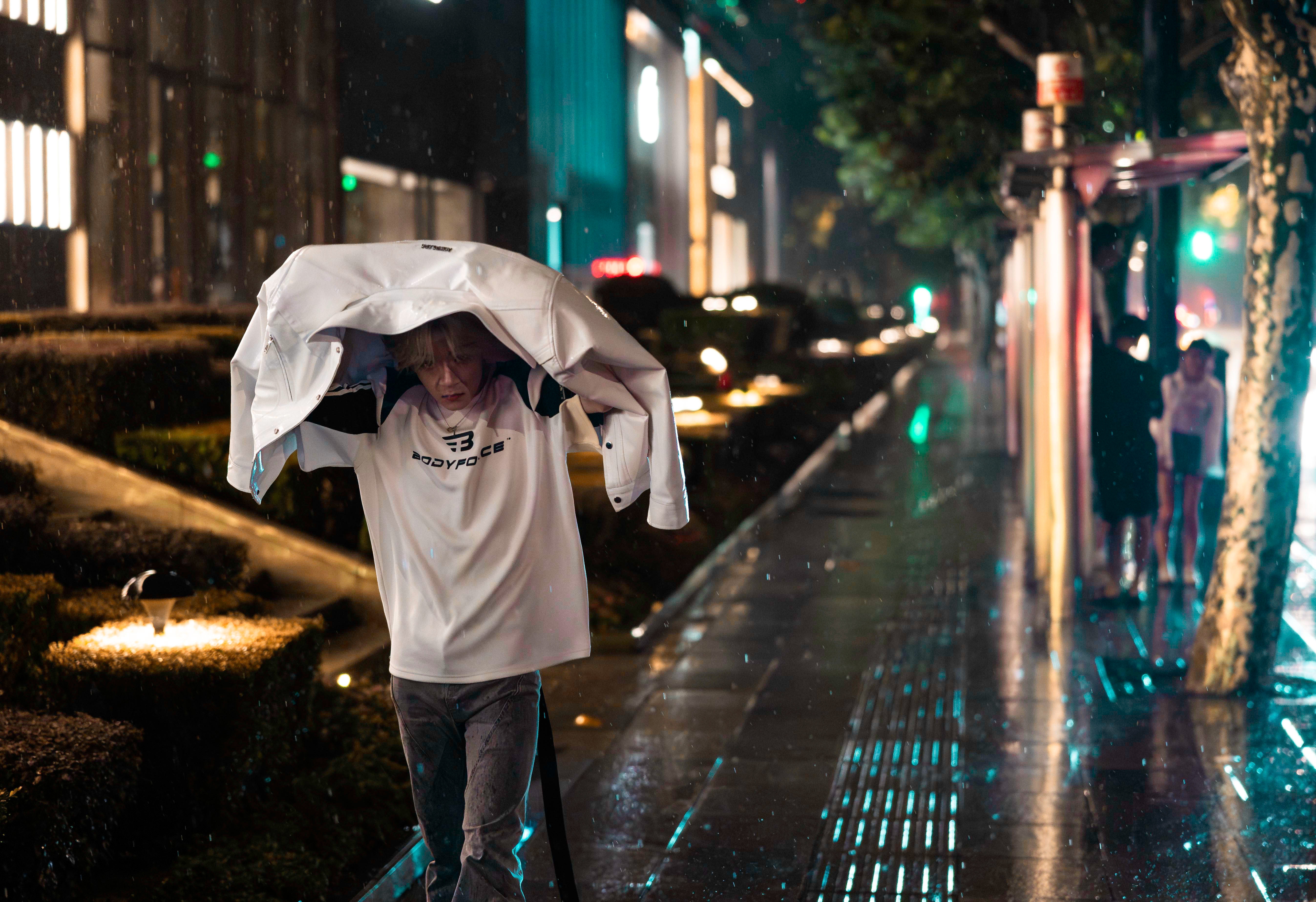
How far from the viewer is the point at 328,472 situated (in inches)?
328

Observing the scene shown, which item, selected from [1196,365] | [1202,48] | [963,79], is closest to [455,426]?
[1196,365]

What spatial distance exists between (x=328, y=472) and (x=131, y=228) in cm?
176

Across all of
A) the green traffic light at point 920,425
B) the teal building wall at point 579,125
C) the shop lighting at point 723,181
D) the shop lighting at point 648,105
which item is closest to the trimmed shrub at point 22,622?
the green traffic light at point 920,425

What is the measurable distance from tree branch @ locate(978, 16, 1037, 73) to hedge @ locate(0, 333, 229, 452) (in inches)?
428

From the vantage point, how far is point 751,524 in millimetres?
14047

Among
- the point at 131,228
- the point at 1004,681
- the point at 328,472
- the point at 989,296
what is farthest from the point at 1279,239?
the point at 989,296

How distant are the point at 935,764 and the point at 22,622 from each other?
12.4 feet

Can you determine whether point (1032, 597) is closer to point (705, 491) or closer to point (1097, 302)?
point (1097, 302)

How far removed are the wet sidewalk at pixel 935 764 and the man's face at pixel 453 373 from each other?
7.28 feet

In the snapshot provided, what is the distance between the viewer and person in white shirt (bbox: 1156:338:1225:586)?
916cm

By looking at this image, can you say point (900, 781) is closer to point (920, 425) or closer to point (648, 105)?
point (920, 425)

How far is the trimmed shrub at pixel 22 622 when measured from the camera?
16.9 feet

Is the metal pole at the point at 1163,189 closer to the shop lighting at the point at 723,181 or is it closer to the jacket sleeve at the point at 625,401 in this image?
the jacket sleeve at the point at 625,401

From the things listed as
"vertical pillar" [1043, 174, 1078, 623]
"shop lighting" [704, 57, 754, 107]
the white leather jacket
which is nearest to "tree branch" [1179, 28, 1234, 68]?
"vertical pillar" [1043, 174, 1078, 623]
